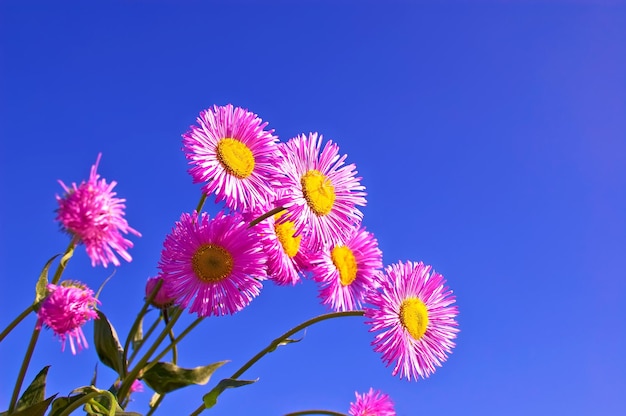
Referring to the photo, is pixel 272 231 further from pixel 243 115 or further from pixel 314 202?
pixel 243 115

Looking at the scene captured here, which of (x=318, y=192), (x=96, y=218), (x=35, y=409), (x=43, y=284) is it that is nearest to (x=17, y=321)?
(x=43, y=284)

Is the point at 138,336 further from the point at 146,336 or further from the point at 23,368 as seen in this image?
the point at 23,368

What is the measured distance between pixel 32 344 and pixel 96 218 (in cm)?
39

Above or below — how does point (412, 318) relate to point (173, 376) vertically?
above

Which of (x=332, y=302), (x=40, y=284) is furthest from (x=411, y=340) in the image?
(x=40, y=284)

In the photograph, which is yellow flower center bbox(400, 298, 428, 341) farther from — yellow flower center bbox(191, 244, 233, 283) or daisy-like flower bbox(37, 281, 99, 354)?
daisy-like flower bbox(37, 281, 99, 354)

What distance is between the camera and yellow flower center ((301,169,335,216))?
4.95 ft

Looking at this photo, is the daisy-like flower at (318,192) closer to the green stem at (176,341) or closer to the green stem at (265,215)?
the green stem at (265,215)

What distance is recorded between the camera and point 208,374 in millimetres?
1482

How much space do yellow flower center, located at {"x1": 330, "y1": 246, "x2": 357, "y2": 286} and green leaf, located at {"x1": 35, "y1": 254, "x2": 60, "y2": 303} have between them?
2.10ft

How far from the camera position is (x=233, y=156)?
149 centimetres

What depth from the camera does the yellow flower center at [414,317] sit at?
5.35 feet

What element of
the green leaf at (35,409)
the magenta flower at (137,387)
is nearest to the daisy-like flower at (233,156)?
the green leaf at (35,409)

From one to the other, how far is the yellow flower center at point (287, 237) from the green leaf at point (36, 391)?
49 centimetres
